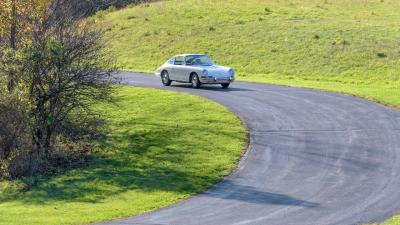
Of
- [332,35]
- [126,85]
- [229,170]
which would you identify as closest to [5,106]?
[229,170]

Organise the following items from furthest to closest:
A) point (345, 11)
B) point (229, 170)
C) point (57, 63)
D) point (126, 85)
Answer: point (345, 11) < point (126, 85) < point (57, 63) < point (229, 170)

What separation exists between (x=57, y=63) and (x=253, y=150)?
6442 millimetres

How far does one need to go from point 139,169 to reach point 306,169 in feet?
14.9

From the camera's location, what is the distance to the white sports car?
→ 35.0 m

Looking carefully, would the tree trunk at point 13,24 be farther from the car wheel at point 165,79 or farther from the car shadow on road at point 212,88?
the car wheel at point 165,79

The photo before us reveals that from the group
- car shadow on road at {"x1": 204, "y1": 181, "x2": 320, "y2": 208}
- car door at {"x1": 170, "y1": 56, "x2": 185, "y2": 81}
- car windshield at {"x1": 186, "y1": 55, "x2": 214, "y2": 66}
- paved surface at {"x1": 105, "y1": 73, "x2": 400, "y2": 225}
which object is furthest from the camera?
car door at {"x1": 170, "y1": 56, "x2": 185, "y2": 81}

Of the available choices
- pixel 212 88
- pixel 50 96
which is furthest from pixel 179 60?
pixel 50 96

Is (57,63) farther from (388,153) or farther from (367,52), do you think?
(367,52)

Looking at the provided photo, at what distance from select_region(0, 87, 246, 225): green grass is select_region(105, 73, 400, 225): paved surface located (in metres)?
0.71

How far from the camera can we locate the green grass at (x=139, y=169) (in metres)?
19.0

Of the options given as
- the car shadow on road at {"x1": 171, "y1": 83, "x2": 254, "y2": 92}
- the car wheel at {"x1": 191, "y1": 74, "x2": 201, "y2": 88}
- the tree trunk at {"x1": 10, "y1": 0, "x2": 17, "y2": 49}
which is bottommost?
the car shadow on road at {"x1": 171, "y1": 83, "x2": 254, "y2": 92}

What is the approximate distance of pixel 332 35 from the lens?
47.4 meters

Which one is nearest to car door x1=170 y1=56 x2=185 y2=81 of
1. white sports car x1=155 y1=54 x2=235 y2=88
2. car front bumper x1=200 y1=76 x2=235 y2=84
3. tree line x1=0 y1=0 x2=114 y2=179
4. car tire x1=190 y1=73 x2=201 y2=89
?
white sports car x1=155 y1=54 x2=235 y2=88

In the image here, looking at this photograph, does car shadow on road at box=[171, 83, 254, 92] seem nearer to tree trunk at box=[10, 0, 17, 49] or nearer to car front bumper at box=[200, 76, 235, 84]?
car front bumper at box=[200, 76, 235, 84]
